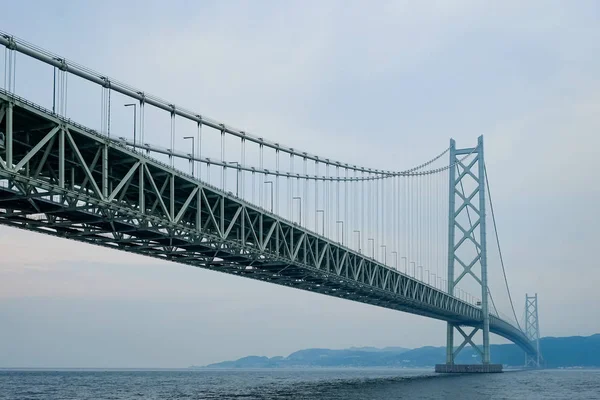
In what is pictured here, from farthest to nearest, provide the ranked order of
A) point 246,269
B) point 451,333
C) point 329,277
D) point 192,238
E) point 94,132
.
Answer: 1. point 451,333
2. point 329,277
3. point 246,269
4. point 192,238
5. point 94,132

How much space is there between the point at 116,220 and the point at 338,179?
1415 inches

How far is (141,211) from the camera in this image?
33094mm

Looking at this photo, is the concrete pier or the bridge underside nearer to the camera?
the bridge underside

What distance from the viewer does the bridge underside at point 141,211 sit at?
28094 millimetres

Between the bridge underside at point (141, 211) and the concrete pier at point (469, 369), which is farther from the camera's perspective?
the concrete pier at point (469, 369)

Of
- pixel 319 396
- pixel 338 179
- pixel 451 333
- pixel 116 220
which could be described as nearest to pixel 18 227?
pixel 116 220

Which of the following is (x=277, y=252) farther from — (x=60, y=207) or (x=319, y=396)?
(x=60, y=207)

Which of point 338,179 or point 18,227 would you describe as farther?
point 338,179

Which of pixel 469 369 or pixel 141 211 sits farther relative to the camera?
pixel 469 369

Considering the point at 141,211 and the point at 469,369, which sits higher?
the point at 141,211

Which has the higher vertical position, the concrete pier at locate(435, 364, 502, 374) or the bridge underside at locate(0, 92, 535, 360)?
the bridge underside at locate(0, 92, 535, 360)

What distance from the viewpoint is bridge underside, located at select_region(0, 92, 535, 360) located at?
28094 mm

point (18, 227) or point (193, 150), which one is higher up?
point (193, 150)

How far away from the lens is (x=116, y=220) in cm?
3303
